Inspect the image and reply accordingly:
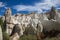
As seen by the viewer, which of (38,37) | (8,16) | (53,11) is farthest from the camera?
(8,16)

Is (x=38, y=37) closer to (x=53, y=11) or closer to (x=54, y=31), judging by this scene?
(x=54, y=31)

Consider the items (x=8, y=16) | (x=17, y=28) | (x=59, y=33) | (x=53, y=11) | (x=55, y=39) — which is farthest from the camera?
(x=8, y=16)

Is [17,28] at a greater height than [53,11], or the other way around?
[53,11]

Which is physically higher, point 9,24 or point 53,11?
point 53,11

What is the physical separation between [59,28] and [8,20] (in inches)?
884

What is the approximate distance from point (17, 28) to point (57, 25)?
1403 centimetres

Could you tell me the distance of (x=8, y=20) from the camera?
4109cm

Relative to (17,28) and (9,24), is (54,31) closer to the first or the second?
(17,28)

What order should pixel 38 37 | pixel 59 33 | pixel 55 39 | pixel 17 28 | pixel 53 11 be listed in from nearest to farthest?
pixel 55 39 → pixel 59 33 → pixel 38 37 → pixel 17 28 → pixel 53 11

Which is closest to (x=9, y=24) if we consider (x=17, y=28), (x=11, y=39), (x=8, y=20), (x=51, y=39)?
(x=8, y=20)

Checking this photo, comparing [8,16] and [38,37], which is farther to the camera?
[8,16]

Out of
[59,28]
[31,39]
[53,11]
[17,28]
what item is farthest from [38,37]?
[53,11]

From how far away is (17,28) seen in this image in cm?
3362

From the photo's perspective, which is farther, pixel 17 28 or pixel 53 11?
pixel 53 11
